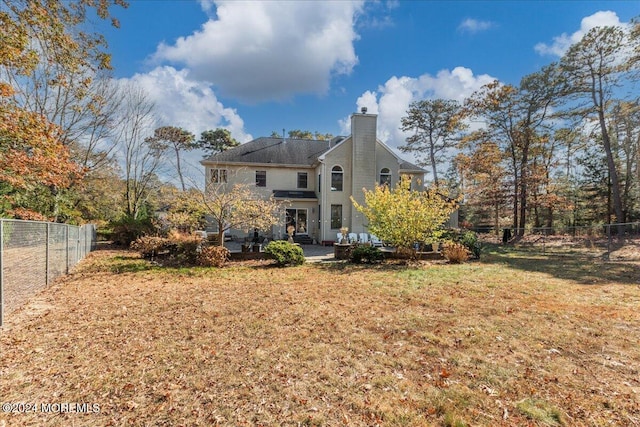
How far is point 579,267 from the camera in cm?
1187

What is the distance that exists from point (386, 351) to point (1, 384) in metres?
4.70

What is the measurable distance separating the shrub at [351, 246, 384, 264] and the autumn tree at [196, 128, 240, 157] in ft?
97.4

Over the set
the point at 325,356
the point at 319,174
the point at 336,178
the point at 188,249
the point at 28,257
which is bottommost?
the point at 325,356

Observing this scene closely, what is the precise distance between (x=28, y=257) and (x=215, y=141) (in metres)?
33.3

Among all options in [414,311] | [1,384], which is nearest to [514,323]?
[414,311]

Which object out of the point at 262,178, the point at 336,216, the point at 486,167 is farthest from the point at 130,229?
the point at 486,167

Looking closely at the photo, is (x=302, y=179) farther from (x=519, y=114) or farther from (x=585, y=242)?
(x=585, y=242)

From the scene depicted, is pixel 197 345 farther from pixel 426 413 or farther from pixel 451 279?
pixel 451 279

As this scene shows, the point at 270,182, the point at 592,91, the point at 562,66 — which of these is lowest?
the point at 270,182

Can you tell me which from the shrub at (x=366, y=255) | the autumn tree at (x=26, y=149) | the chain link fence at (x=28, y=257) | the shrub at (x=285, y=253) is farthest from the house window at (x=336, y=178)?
the chain link fence at (x=28, y=257)

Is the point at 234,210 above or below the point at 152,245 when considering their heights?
above

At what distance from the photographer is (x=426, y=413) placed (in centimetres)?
299

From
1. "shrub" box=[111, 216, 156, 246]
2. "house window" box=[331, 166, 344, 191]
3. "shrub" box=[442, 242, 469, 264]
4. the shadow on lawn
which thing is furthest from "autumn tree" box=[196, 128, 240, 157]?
the shadow on lawn

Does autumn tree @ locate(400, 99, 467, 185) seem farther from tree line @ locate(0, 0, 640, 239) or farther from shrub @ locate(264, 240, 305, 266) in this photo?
shrub @ locate(264, 240, 305, 266)
